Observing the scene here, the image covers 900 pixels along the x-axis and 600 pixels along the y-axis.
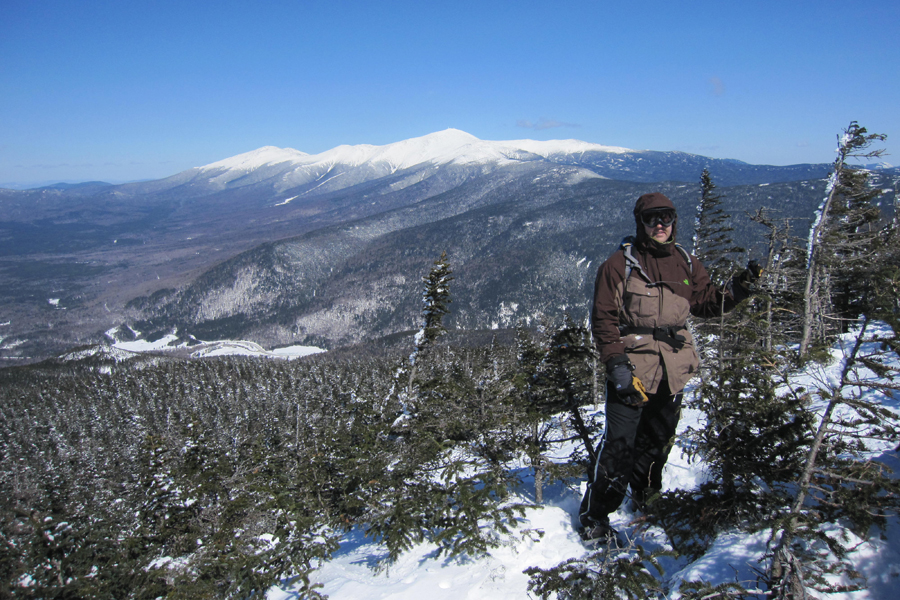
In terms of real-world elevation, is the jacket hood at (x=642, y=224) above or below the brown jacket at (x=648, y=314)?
above

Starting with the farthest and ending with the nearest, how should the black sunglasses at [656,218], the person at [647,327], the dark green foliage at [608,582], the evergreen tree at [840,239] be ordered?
the evergreen tree at [840,239]
the black sunglasses at [656,218]
the person at [647,327]
the dark green foliage at [608,582]

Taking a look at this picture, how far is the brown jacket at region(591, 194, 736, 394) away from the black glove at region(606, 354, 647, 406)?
0.31 feet

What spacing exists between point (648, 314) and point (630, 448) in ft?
5.24

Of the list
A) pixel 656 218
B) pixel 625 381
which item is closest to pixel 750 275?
pixel 656 218

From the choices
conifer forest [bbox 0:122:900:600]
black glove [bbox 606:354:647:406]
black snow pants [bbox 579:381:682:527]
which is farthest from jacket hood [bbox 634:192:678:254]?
black snow pants [bbox 579:381:682:527]

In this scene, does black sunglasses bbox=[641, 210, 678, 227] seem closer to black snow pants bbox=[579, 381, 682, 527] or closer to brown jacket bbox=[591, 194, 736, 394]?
brown jacket bbox=[591, 194, 736, 394]

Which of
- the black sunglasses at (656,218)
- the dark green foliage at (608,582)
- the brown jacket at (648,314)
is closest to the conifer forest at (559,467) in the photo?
the dark green foliage at (608,582)

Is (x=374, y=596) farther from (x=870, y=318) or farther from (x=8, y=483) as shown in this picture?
(x=8, y=483)

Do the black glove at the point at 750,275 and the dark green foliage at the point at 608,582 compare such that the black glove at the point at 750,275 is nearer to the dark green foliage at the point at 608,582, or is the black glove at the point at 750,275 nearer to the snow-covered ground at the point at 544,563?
the snow-covered ground at the point at 544,563

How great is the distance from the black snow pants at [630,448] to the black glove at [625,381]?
31 cm

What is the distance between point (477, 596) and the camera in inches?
193

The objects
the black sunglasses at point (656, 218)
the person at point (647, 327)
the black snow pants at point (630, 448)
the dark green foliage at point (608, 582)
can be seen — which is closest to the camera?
the dark green foliage at point (608, 582)

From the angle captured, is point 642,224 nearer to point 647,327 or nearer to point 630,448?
point 647,327

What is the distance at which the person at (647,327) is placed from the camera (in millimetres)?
4715
